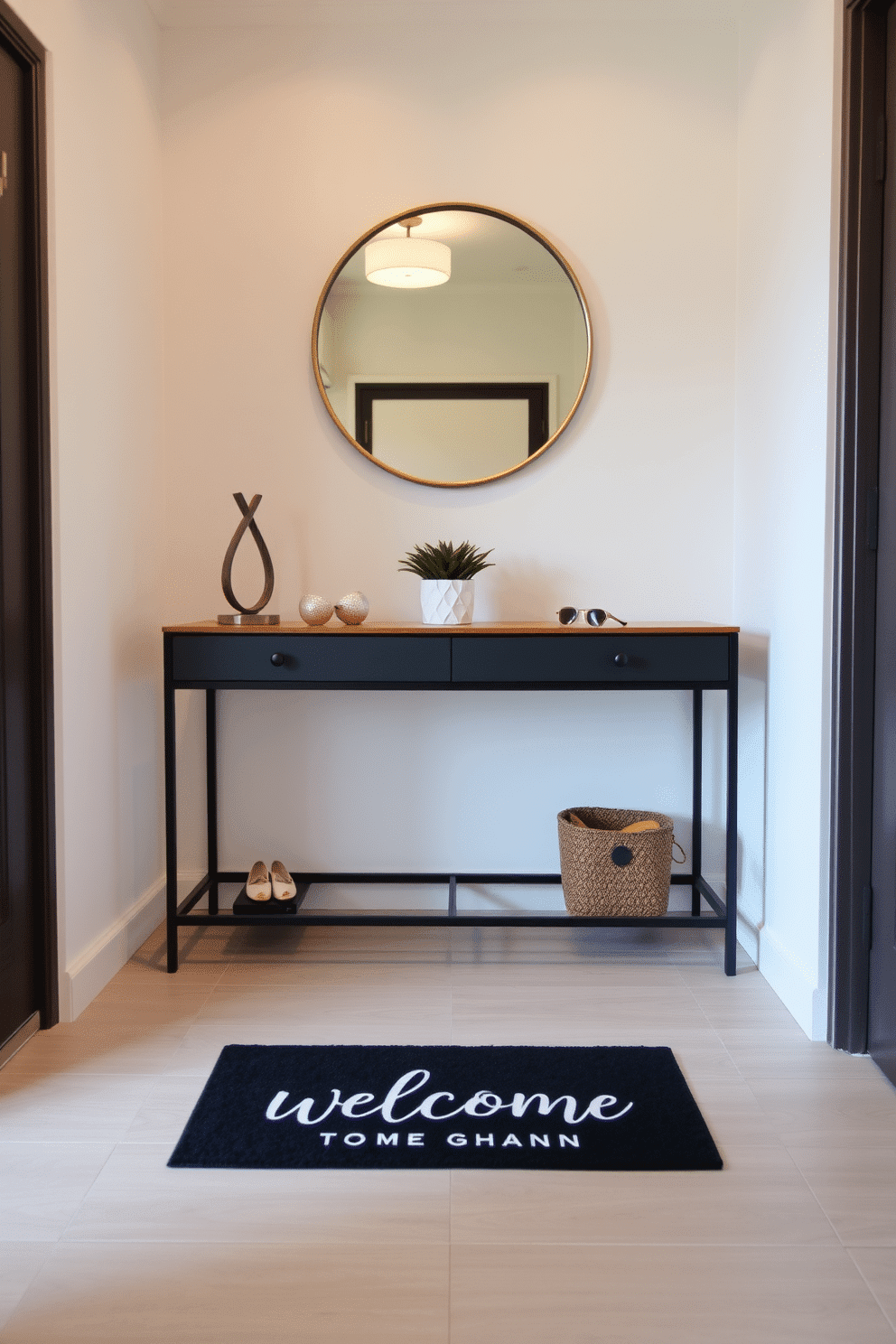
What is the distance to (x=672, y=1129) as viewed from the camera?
1.66m

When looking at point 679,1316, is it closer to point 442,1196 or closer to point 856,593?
point 442,1196

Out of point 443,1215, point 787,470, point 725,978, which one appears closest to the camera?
point 443,1215

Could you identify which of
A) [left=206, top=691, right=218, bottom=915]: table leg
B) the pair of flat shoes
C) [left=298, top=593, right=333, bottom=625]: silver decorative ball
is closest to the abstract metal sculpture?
[left=298, top=593, right=333, bottom=625]: silver decorative ball

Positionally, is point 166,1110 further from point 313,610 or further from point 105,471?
point 105,471

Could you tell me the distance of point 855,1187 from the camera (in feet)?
4.93

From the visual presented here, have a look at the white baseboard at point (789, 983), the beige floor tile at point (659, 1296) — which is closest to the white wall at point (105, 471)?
the beige floor tile at point (659, 1296)

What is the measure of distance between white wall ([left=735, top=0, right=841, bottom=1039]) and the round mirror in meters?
0.50

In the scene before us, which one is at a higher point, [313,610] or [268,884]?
[313,610]

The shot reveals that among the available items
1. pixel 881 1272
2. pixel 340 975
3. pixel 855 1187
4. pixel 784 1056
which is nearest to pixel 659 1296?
pixel 881 1272

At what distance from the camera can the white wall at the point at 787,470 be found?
2012 millimetres

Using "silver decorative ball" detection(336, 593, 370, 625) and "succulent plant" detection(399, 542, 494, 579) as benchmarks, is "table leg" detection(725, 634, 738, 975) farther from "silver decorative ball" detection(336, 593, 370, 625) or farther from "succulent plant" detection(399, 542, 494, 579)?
"silver decorative ball" detection(336, 593, 370, 625)

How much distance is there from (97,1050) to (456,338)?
76.5 inches

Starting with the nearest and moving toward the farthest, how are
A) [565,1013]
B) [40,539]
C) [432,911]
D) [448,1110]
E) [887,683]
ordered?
[448,1110]
[887,683]
[40,539]
[565,1013]
[432,911]

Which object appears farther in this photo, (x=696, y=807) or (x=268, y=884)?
(x=696, y=807)
